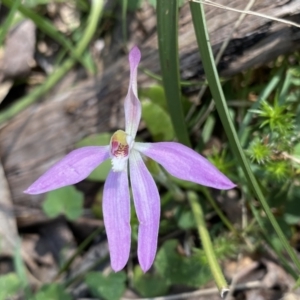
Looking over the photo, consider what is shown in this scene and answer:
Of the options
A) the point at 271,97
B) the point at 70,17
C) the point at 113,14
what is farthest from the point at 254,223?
the point at 70,17

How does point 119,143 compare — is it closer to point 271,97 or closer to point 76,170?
point 76,170

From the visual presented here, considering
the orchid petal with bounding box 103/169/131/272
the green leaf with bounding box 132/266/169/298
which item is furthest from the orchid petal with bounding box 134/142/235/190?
the green leaf with bounding box 132/266/169/298

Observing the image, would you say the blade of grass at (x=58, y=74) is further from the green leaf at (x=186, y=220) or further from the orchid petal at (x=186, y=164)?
the orchid petal at (x=186, y=164)

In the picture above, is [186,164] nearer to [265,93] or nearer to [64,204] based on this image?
[265,93]

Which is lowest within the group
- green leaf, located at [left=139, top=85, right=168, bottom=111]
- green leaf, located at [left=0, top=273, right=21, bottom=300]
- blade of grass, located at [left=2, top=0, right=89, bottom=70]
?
green leaf, located at [left=0, top=273, right=21, bottom=300]

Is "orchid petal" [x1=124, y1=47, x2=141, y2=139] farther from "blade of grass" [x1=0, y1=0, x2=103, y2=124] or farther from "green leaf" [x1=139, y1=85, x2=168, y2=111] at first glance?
"blade of grass" [x1=0, y1=0, x2=103, y2=124]

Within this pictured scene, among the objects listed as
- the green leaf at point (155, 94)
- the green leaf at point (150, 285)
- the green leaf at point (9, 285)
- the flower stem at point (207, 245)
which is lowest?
the green leaf at point (150, 285)


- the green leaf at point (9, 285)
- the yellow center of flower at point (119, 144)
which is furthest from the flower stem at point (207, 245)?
the green leaf at point (9, 285)
